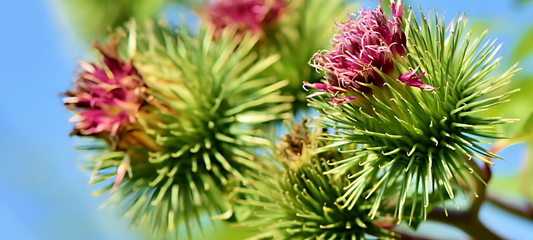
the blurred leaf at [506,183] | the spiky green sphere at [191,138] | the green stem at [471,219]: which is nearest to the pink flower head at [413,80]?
the green stem at [471,219]

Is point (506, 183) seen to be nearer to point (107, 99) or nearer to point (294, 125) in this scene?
point (294, 125)

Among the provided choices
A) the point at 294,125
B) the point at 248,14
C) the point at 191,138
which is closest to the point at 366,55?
the point at 294,125

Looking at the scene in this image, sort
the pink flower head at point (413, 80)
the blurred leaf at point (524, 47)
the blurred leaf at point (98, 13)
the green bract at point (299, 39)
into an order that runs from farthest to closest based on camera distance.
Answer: the blurred leaf at point (98, 13), the green bract at point (299, 39), the blurred leaf at point (524, 47), the pink flower head at point (413, 80)

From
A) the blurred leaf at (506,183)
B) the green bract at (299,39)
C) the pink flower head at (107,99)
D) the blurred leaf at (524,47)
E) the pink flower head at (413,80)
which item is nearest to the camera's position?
the pink flower head at (413,80)

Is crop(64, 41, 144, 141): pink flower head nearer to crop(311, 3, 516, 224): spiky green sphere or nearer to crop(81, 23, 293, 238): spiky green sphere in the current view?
crop(81, 23, 293, 238): spiky green sphere

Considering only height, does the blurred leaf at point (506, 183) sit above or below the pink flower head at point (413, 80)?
below

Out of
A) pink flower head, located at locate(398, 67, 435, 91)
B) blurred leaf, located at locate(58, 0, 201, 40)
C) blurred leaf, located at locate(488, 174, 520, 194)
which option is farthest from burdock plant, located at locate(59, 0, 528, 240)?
blurred leaf, located at locate(488, 174, 520, 194)

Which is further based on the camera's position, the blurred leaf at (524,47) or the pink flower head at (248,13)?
the pink flower head at (248,13)

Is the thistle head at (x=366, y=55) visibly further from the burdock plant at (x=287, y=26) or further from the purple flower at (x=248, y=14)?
the purple flower at (x=248, y=14)
